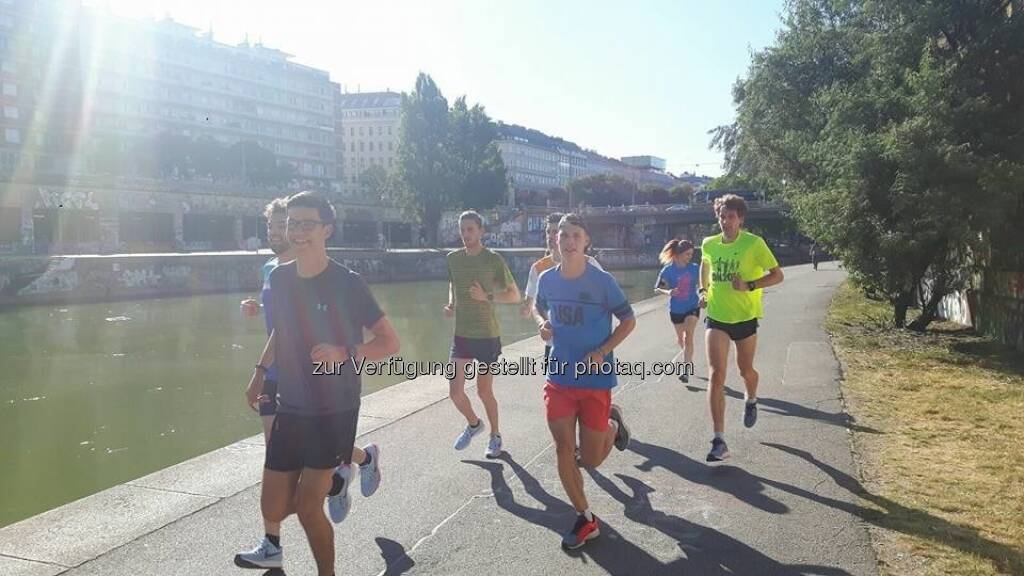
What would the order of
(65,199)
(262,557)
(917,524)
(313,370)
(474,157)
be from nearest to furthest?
(313,370), (262,557), (917,524), (65,199), (474,157)

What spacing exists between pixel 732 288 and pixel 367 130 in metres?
138

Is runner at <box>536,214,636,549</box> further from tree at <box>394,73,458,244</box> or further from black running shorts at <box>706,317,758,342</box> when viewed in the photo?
tree at <box>394,73,458,244</box>

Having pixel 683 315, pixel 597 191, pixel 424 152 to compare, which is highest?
pixel 424 152

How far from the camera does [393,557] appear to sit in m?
4.25

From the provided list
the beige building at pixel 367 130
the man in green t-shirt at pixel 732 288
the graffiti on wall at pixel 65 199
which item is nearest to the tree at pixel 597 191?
the beige building at pixel 367 130

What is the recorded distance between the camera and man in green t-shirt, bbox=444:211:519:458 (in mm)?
6289

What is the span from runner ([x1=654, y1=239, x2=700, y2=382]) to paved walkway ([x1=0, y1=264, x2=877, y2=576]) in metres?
2.57

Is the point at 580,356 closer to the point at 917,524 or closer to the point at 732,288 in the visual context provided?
the point at 917,524

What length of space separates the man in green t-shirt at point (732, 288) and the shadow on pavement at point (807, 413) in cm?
132

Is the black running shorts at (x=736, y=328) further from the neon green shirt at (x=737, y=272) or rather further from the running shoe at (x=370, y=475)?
the running shoe at (x=370, y=475)

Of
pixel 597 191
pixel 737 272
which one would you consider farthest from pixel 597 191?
pixel 737 272

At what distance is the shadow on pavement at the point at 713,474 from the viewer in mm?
5070

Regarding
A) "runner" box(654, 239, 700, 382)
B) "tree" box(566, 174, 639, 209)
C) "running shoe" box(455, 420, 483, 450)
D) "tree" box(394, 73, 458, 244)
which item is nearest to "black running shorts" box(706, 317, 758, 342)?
"running shoe" box(455, 420, 483, 450)

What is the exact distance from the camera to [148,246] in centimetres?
5425
